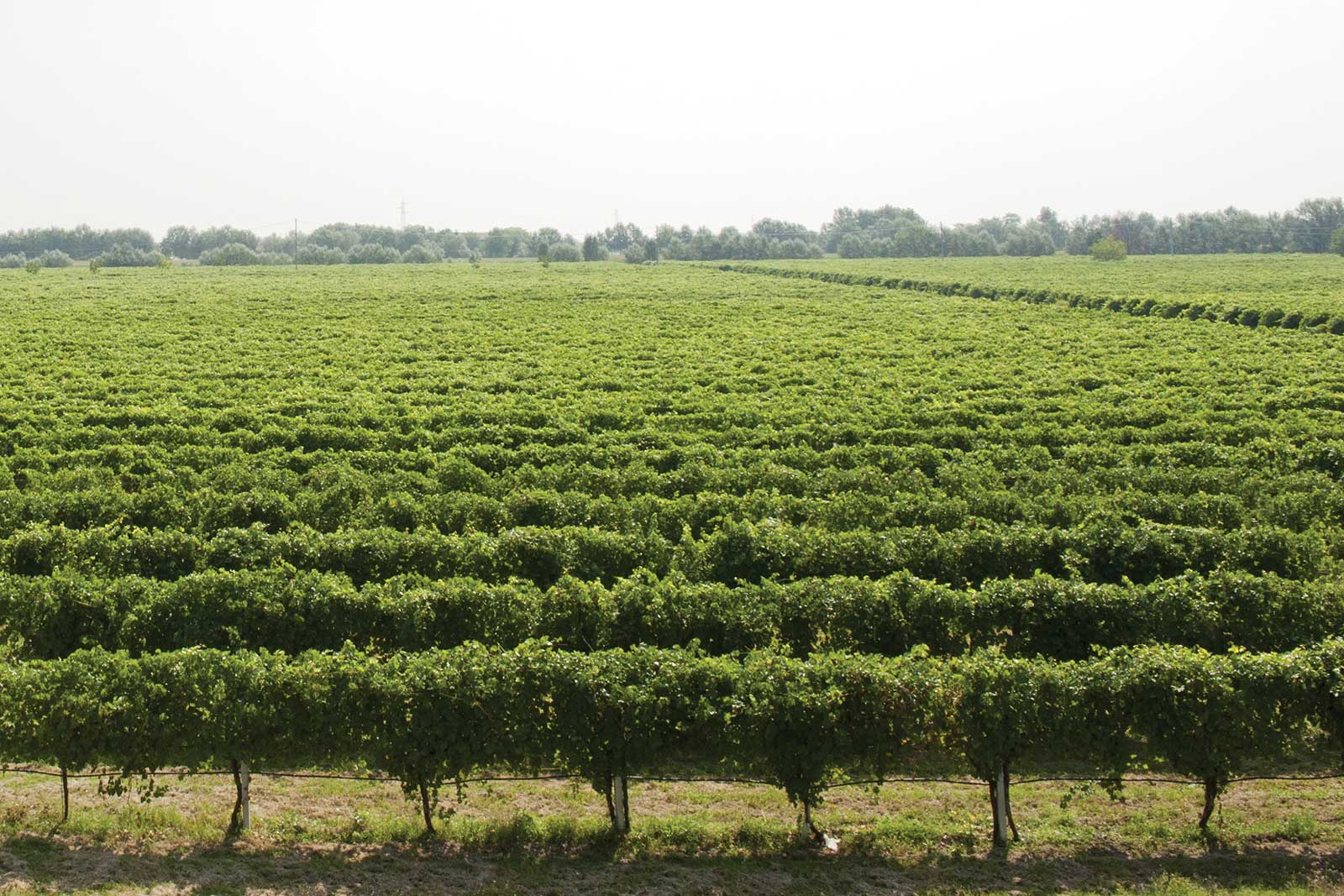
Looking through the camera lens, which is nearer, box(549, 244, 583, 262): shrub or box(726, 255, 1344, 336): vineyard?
box(726, 255, 1344, 336): vineyard

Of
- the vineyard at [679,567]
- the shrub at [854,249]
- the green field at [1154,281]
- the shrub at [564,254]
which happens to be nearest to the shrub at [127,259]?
the shrub at [564,254]

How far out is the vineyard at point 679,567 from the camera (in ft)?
38.9

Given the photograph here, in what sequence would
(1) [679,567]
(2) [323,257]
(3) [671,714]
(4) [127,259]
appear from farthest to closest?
1. (2) [323,257]
2. (4) [127,259]
3. (1) [679,567]
4. (3) [671,714]

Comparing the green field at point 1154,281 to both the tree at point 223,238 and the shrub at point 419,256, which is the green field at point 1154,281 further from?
the tree at point 223,238

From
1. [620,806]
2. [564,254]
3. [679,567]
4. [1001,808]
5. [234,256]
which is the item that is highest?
[564,254]

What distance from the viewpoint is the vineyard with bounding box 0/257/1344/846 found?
38.9ft

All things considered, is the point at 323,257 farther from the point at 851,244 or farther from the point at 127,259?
the point at 851,244

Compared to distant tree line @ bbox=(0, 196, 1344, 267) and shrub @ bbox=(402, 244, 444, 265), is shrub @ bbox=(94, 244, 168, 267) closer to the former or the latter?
distant tree line @ bbox=(0, 196, 1344, 267)

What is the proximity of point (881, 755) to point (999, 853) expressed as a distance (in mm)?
1773

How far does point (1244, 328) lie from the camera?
164ft

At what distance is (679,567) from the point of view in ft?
58.0

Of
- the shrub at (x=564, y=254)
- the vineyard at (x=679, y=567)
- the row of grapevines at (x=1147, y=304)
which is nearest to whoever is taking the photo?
the vineyard at (x=679, y=567)

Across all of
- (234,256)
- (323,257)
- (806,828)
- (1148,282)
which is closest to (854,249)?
(1148,282)

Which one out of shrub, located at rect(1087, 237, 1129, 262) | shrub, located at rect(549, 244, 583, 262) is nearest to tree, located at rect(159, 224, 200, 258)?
Result: shrub, located at rect(549, 244, 583, 262)
